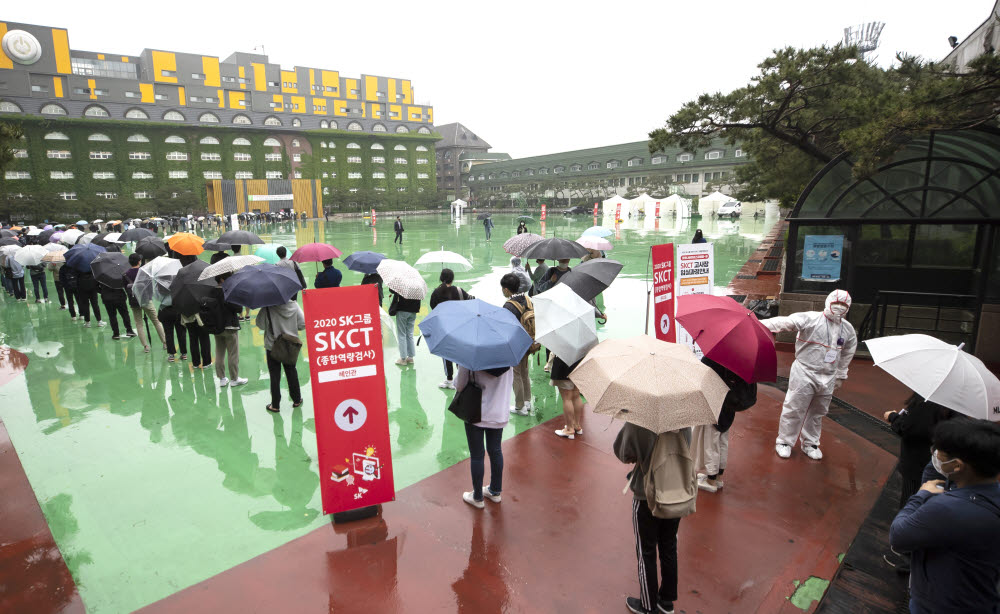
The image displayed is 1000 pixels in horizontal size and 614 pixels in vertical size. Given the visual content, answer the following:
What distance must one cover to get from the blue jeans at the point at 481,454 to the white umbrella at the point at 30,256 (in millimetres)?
10825

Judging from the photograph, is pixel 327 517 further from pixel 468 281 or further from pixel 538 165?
pixel 538 165

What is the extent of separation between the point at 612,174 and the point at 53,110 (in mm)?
56499

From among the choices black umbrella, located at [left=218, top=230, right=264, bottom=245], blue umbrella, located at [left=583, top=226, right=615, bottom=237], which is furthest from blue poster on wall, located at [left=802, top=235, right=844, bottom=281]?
black umbrella, located at [left=218, top=230, right=264, bottom=245]

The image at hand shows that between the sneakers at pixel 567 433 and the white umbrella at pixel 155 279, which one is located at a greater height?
the white umbrella at pixel 155 279

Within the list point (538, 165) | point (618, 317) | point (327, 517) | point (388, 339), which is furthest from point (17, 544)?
point (538, 165)

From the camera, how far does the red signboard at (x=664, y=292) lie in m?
5.77

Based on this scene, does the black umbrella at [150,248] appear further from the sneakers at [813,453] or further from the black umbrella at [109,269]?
the sneakers at [813,453]

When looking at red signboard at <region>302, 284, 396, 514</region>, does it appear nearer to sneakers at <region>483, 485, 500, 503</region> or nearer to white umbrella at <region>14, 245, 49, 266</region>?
sneakers at <region>483, 485, 500, 503</region>

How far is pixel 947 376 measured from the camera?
2.90 m

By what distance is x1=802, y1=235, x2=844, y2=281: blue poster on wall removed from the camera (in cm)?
798

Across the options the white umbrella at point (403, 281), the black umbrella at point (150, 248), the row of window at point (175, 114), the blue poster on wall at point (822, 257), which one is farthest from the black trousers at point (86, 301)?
the row of window at point (175, 114)

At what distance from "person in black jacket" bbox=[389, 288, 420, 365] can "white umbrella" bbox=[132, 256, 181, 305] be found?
2.90 metres

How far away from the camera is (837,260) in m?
8.00

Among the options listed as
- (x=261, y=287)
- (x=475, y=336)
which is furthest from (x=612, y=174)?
(x=475, y=336)
